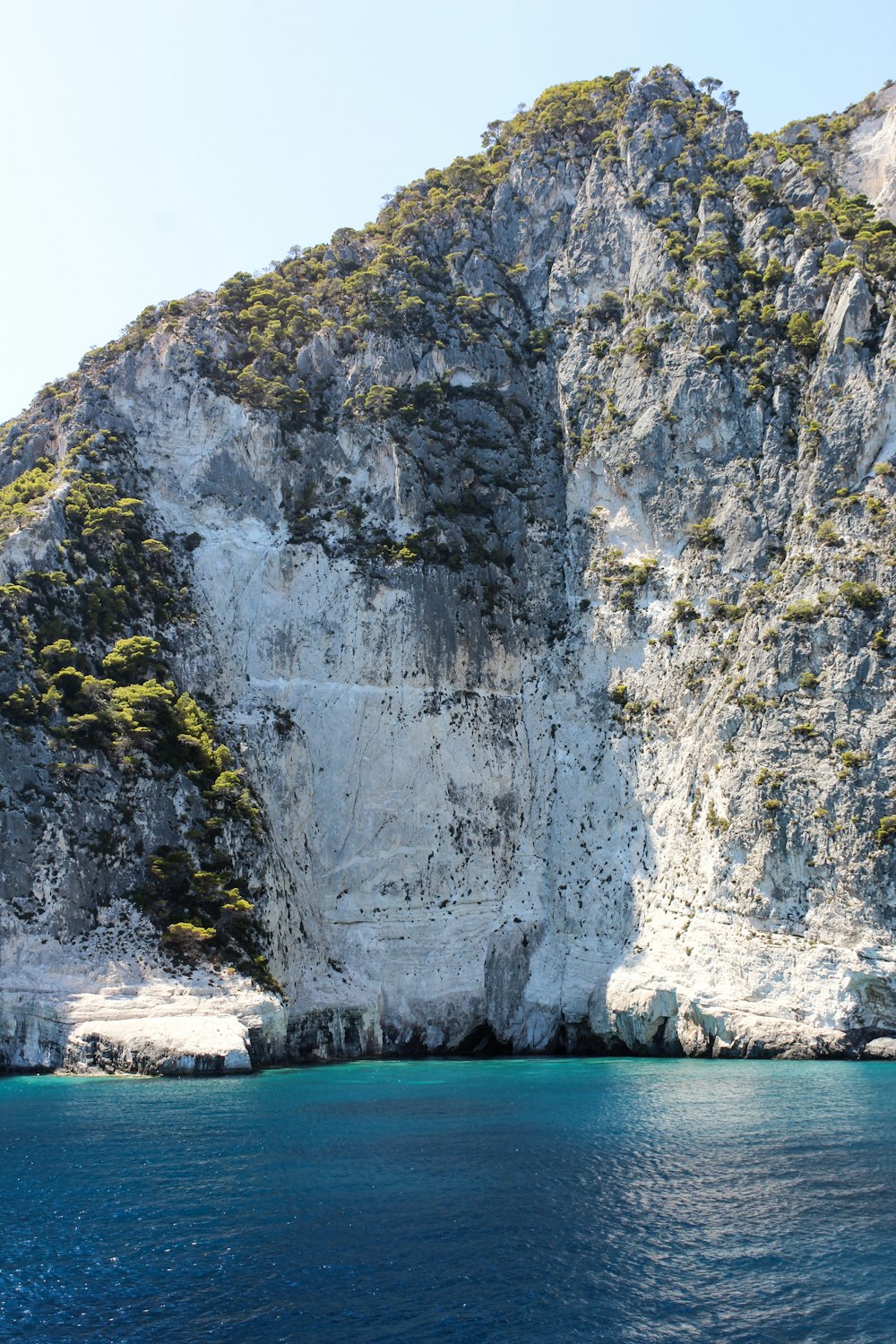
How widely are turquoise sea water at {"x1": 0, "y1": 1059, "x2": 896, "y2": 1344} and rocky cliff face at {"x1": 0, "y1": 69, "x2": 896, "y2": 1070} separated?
1206cm

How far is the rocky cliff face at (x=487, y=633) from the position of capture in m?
45.1

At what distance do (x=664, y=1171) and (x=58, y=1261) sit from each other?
1242cm

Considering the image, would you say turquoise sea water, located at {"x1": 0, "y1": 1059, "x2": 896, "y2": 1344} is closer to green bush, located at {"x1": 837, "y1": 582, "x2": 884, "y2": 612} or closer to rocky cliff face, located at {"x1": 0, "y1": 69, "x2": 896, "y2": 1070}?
rocky cliff face, located at {"x1": 0, "y1": 69, "x2": 896, "y2": 1070}

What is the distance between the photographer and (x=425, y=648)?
191ft

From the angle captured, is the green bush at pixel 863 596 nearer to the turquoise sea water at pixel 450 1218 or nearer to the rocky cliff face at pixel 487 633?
the rocky cliff face at pixel 487 633

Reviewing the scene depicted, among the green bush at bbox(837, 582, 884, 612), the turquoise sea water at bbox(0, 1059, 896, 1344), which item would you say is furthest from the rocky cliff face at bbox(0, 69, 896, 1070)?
the turquoise sea water at bbox(0, 1059, 896, 1344)

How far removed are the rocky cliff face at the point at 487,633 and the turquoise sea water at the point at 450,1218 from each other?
12.1 m

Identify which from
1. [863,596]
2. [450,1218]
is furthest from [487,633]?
[450,1218]

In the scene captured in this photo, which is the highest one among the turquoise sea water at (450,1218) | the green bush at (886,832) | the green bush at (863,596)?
the green bush at (863,596)

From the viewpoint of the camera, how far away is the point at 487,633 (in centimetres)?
5975

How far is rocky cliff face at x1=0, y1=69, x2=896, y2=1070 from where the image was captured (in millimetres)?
45094

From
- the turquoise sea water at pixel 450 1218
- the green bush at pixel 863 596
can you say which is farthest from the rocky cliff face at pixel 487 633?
the turquoise sea water at pixel 450 1218

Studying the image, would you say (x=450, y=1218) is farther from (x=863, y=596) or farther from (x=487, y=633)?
(x=487, y=633)

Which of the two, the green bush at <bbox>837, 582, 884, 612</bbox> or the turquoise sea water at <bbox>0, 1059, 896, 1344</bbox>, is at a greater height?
the green bush at <bbox>837, 582, 884, 612</bbox>
